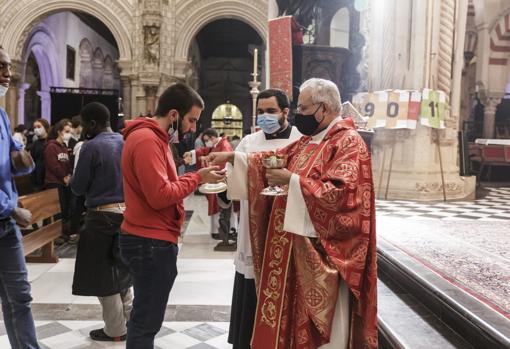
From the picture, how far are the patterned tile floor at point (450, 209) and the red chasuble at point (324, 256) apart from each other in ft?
14.8

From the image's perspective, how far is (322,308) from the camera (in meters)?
2.08

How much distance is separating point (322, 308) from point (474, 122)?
16.5 meters

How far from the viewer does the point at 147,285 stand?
2229 mm

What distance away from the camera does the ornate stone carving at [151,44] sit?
14.6 m

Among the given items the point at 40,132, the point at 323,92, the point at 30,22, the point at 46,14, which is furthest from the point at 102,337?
the point at 46,14

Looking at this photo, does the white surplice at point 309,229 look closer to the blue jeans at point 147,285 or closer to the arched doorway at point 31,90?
the blue jeans at point 147,285

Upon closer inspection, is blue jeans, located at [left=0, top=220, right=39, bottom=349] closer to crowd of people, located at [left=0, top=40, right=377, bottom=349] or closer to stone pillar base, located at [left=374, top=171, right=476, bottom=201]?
crowd of people, located at [left=0, top=40, right=377, bottom=349]

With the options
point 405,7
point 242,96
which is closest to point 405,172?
point 405,7

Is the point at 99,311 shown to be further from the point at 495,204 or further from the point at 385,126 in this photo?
the point at 495,204

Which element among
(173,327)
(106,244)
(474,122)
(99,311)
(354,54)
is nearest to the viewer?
(106,244)

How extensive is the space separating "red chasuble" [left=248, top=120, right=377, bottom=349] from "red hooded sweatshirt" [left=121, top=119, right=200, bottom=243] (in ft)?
1.54

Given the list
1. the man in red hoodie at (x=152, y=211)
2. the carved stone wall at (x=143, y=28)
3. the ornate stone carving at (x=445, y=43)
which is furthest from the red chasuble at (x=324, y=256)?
the carved stone wall at (x=143, y=28)

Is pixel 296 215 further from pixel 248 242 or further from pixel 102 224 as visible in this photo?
pixel 102 224

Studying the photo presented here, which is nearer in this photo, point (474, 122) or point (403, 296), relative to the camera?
point (403, 296)
